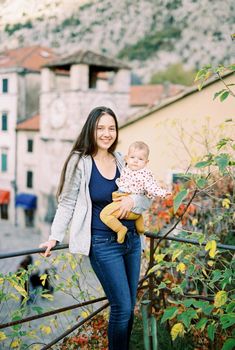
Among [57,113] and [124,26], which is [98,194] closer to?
[57,113]

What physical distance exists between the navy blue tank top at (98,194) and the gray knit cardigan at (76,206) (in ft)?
0.08

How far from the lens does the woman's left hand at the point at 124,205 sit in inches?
82.9

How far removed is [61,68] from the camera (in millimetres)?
18641

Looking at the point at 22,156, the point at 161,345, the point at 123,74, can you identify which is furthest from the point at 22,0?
the point at 161,345

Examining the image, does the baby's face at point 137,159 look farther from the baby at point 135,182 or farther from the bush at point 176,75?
the bush at point 176,75

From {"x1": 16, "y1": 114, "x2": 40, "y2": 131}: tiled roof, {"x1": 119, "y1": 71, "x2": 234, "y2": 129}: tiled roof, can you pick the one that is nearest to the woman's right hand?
{"x1": 119, "y1": 71, "x2": 234, "y2": 129}: tiled roof

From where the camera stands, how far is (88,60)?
56.7 feet

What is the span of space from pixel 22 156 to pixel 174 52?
1034cm

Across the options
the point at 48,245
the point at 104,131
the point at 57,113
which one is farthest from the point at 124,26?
the point at 48,245

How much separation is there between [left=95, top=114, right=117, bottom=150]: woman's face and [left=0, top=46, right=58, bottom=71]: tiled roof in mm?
18452

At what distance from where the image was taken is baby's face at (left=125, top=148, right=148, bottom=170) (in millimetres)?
2195

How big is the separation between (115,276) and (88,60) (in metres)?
15.8

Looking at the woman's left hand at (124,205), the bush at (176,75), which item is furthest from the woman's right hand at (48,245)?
the bush at (176,75)

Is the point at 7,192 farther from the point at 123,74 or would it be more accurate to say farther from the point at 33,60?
the point at 123,74
